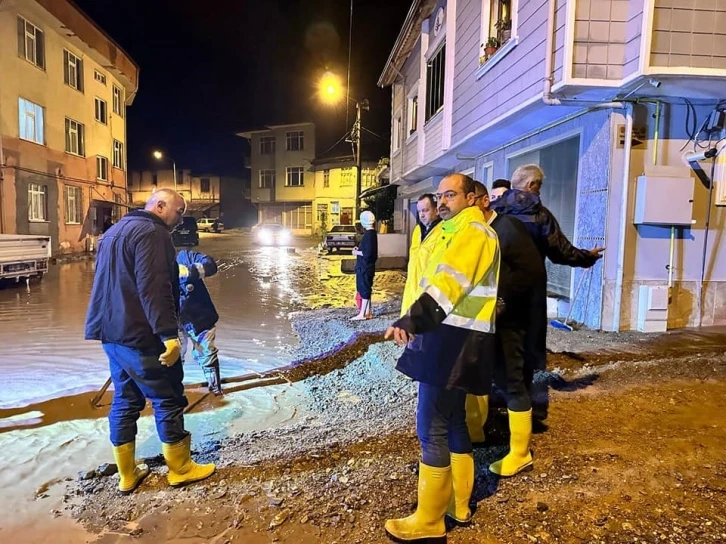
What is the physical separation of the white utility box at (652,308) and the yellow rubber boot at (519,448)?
4.34m

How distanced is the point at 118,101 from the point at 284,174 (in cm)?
2202


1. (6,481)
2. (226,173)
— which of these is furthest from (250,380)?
(226,173)

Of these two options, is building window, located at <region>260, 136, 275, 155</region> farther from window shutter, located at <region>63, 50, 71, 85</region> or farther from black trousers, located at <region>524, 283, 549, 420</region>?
black trousers, located at <region>524, 283, 549, 420</region>

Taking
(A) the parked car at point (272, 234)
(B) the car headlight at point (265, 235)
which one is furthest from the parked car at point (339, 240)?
(B) the car headlight at point (265, 235)

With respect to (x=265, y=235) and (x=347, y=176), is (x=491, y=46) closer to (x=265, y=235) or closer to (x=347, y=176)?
(x=265, y=235)

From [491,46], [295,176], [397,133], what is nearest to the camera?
[491,46]

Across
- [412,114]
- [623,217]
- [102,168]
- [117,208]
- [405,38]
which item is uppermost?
[405,38]

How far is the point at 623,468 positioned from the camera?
10.6 feet

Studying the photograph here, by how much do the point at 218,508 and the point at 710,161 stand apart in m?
7.10

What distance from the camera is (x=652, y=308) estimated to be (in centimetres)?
662

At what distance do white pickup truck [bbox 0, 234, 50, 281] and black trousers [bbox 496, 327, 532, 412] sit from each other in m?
12.8

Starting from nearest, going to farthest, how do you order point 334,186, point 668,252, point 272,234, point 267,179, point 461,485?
1. point 461,485
2. point 668,252
3. point 272,234
4. point 334,186
5. point 267,179

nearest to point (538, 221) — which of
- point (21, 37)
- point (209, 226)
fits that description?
point (21, 37)

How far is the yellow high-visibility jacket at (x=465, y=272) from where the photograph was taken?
95.7 inches
